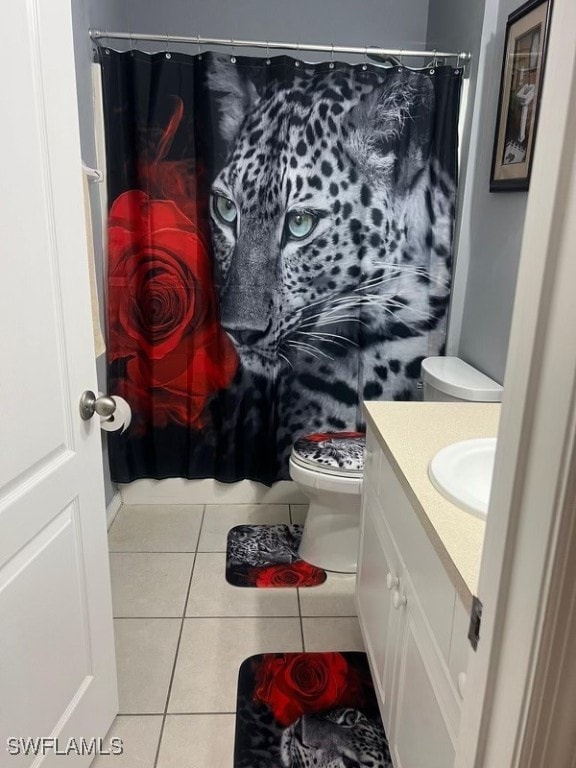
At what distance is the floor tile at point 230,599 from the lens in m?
2.07

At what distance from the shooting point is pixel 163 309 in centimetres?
254

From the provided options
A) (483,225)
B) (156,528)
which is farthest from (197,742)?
(483,225)

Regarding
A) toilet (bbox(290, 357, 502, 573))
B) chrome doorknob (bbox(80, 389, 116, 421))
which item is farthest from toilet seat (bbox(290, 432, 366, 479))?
chrome doorknob (bbox(80, 389, 116, 421))

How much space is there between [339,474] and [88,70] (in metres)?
1.85

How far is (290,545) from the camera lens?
8.14ft

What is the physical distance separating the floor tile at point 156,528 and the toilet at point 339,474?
557 mm

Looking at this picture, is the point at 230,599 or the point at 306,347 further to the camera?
the point at 306,347

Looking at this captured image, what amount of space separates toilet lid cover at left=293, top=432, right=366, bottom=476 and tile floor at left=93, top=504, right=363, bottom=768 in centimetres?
48

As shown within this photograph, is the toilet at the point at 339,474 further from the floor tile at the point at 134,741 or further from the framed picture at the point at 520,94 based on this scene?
the floor tile at the point at 134,741

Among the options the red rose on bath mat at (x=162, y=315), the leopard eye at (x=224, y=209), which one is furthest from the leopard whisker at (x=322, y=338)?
the leopard eye at (x=224, y=209)

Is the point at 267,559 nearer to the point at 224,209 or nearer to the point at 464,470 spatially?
the point at 464,470

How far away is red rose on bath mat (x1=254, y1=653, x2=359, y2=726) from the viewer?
166 centimetres

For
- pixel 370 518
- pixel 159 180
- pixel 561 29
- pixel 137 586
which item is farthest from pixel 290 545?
pixel 561 29

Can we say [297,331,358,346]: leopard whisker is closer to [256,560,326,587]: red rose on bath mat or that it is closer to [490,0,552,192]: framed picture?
[490,0,552,192]: framed picture
